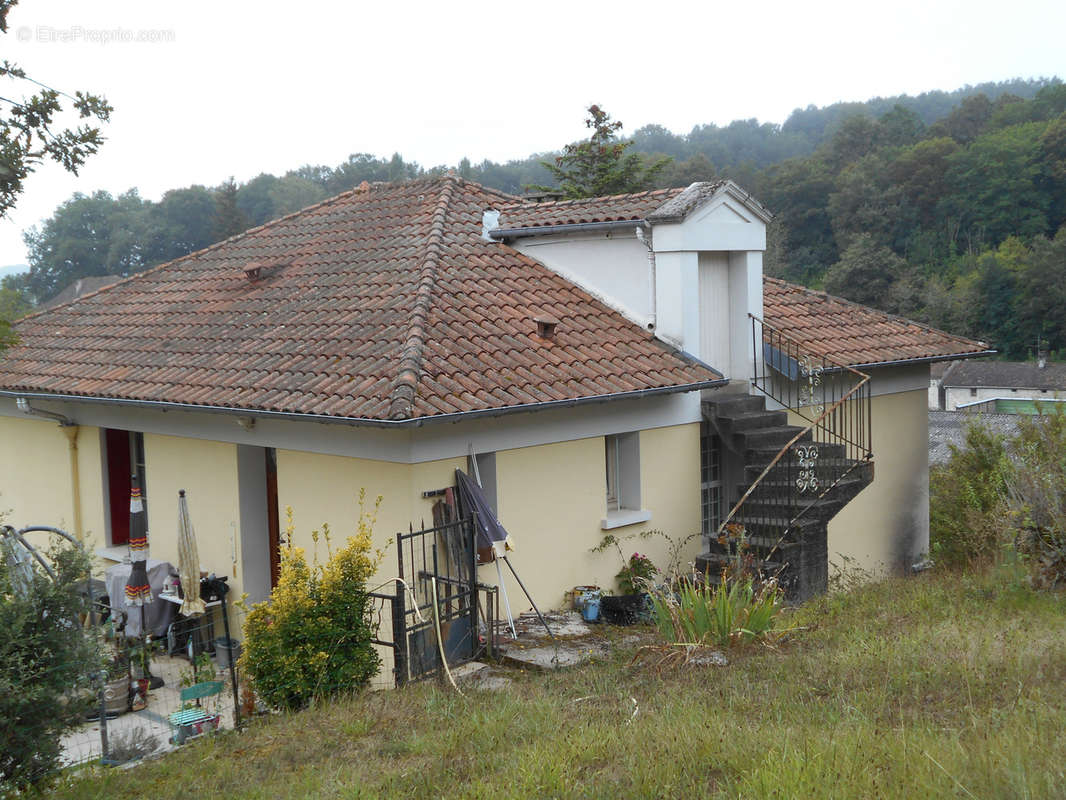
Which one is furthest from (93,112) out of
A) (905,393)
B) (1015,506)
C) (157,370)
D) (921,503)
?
(921,503)

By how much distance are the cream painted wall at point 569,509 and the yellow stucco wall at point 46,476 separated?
6.69 meters

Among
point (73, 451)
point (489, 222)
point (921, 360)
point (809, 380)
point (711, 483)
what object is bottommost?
point (711, 483)

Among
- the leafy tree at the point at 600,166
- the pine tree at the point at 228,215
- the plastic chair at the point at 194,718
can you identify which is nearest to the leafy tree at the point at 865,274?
the leafy tree at the point at 600,166

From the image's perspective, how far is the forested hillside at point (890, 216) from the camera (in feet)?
226

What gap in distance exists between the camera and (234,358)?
493 inches

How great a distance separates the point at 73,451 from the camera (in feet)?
49.1

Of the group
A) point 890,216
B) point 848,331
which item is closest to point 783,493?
point 848,331

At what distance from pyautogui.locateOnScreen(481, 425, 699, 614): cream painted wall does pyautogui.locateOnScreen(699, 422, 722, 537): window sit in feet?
3.01

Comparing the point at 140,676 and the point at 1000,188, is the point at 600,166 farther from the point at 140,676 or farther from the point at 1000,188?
the point at 1000,188

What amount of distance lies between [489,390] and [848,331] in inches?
301

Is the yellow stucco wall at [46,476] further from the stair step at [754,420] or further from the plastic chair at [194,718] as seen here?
the stair step at [754,420]

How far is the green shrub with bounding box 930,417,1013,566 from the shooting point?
1578 centimetres

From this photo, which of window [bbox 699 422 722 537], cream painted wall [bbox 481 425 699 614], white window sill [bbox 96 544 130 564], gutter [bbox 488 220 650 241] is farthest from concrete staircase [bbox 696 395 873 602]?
white window sill [bbox 96 544 130 564]

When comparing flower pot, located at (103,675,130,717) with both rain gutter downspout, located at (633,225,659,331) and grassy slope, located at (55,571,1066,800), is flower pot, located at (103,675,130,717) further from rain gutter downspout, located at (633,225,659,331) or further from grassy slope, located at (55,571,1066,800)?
rain gutter downspout, located at (633,225,659,331)
